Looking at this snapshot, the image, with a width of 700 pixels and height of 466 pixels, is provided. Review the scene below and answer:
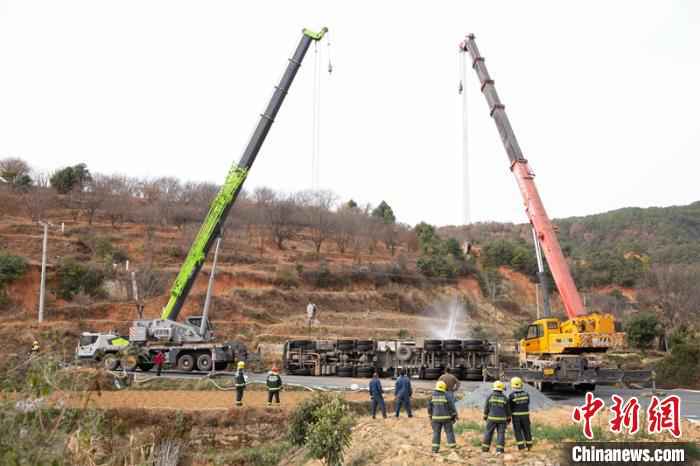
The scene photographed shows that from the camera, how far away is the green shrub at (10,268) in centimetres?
4316

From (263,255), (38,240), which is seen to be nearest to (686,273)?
(263,255)

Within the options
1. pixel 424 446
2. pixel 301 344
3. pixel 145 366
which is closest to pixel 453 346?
pixel 301 344

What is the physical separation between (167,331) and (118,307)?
17328 millimetres

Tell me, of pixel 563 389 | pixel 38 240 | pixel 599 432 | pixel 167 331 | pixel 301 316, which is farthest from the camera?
pixel 38 240

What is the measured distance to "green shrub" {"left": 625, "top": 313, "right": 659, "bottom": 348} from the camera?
37.4 m

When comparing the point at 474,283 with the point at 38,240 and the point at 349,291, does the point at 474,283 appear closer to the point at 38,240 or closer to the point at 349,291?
the point at 349,291

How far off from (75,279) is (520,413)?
4092cm

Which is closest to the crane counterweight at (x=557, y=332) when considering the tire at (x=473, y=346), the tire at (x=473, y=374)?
the tire at (x=473, y=346)

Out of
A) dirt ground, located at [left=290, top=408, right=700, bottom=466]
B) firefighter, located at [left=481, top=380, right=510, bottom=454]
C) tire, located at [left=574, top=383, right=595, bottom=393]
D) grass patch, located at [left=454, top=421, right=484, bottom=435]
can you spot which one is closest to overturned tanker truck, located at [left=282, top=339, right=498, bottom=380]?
tire, located at [left=574, top=383, right=595, bottom=393]

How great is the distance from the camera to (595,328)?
2106cm

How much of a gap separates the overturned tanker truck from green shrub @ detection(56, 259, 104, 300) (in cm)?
2236

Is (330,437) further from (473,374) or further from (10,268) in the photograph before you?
(10,268)

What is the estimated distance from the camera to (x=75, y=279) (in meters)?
45.3

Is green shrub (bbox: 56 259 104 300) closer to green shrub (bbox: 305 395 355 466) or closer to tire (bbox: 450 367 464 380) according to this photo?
tire (bbox: 450 367 464 380)
